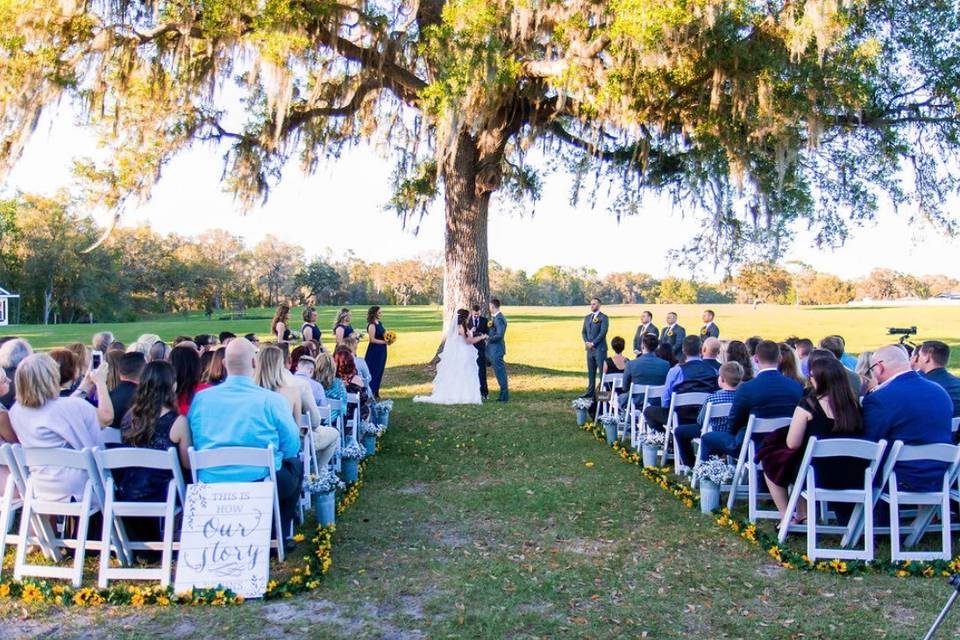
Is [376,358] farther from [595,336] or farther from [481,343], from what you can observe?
[595,336]

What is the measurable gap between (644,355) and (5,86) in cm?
1020

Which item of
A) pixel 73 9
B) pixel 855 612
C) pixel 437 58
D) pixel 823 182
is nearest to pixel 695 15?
pixel 437 58

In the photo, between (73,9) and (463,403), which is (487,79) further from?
(73,9)

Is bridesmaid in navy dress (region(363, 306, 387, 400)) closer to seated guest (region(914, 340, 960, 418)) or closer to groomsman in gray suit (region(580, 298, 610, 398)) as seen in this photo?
groomsman in gray suit (region(580, 298, 610, 398))

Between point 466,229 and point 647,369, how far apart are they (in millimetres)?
7296

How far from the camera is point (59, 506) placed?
4.48 meters

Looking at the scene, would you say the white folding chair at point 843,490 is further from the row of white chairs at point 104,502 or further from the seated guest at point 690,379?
the row of white chairs at point 104,502

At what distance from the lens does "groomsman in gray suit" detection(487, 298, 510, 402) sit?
1249cm

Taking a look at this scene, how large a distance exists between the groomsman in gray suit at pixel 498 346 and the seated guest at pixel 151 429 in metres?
8.02

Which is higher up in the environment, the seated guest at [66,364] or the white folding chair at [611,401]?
the seated guest at [66,364]

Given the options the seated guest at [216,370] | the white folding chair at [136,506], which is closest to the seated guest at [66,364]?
the seated guest at [216,370]

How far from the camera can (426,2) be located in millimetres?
13875

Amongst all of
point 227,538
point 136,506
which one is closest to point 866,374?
point 227,538

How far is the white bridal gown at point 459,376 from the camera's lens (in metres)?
12.1
